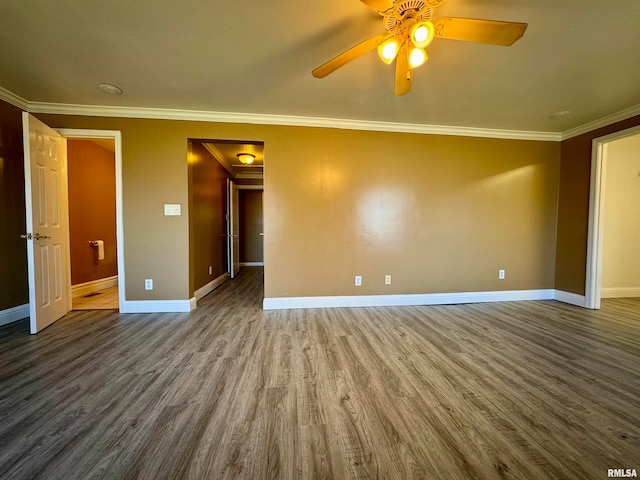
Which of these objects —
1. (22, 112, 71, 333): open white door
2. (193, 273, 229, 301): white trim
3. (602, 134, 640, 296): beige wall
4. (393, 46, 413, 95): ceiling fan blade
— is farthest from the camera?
(602, 134, 640, 296): beige wall

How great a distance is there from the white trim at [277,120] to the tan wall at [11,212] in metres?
0.29

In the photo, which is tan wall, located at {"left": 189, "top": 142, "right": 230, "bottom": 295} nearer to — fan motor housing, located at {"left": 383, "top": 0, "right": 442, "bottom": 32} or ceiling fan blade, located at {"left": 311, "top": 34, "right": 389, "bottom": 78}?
ceiling fan blade, located at {"left": 311, "top": 34, "right": 389, "bottom": 78}

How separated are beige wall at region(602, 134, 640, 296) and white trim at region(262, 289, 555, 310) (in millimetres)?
1123

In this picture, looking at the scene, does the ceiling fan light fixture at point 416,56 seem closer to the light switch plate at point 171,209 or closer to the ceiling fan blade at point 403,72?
the ceiling fan blade at point 403,72

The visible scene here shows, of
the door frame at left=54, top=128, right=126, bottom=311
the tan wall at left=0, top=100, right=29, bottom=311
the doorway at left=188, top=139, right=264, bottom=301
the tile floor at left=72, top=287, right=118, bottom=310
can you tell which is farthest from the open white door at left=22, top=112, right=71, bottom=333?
the doorway at left=188, top=139, right=264, bottom=301

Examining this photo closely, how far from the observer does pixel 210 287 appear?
13.6 feet

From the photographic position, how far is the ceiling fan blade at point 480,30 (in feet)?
4.24

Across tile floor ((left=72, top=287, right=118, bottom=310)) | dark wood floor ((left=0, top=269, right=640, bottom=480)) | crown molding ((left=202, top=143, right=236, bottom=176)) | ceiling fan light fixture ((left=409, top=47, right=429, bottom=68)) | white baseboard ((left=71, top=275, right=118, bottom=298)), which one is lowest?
tile floor ((left=72, top=287, right=118, bottom=310))

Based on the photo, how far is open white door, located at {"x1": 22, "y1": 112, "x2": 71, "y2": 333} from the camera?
7.68 feet

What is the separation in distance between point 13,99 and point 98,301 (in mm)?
2562

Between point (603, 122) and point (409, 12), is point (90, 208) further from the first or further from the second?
point (603, 122)

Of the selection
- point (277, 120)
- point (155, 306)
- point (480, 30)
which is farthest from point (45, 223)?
point (480, 30)

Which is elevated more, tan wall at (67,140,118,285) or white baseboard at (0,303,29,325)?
tan wall at (67,140,118,285)

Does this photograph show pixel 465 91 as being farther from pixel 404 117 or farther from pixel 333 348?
pixel 333 348
